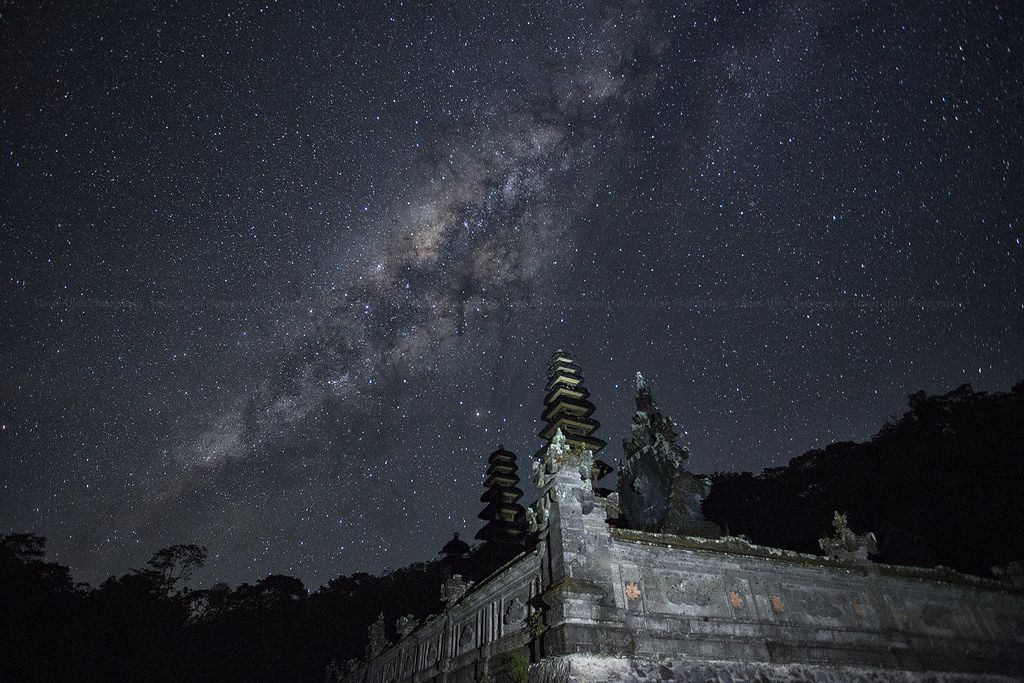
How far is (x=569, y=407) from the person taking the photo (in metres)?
42.8

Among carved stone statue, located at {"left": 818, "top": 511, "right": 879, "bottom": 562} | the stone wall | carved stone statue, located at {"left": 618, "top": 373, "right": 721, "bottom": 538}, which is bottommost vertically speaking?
the stone wall

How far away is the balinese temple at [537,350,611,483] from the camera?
Result: 42.4 m

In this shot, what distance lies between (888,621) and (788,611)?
3599mm

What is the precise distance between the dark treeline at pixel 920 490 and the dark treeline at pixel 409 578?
0.34 feet

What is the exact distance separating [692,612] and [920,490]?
37.8 metres

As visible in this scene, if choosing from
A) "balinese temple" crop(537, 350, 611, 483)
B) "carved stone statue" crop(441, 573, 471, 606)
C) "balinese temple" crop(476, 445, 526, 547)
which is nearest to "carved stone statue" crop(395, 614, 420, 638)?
"carved stone statue" crop(441, 573, 471, 606)

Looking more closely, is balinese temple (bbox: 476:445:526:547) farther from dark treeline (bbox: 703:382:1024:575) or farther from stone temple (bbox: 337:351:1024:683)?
stone temple (bbox: 337:351:1024:683)

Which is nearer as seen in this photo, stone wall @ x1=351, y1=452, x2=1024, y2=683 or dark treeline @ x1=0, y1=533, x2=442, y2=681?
stone wall @ x1=351, y1=452, x2=1024, y2=683

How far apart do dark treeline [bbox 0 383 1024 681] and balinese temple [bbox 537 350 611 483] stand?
12.0 m

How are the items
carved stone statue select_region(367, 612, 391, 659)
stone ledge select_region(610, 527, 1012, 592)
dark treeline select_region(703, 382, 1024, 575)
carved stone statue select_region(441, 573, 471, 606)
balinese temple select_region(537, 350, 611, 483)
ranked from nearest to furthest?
stone ledge select_region(610, 527, 1012, 592) → carved stone statue select_region(441, 573, 471, 606) → carved stone statue select_region(367, 612, 391, 659) → dark treeline select_region(703, 382, 1024, 575) → balinese temple select_region(537, 350, 611, 483)

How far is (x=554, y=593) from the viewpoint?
1220 centimetres

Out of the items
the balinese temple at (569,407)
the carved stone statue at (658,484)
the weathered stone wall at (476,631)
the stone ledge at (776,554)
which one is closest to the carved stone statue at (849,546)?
the stone ledge at (776,554)

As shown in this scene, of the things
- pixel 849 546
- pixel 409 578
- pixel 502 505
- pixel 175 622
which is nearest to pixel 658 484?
pixel 849 546

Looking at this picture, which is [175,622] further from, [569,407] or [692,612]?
[692,612]
